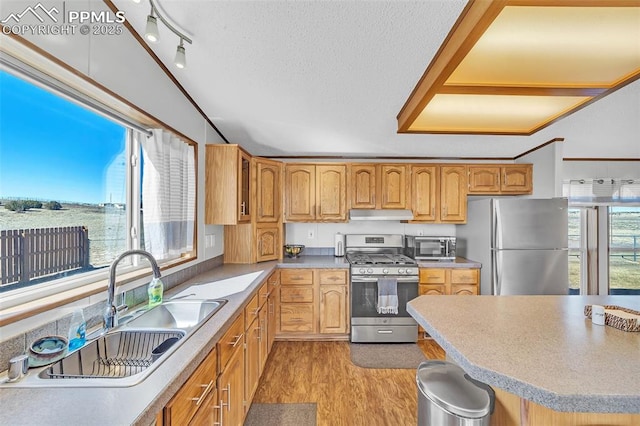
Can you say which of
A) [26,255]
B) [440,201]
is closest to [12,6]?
[26,255]

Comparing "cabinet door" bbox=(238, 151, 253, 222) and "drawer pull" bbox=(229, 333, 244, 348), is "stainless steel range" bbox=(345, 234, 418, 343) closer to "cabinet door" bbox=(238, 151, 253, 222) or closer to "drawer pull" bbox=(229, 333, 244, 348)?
"cabinet door" bbox=(238, 151, 253, 222)

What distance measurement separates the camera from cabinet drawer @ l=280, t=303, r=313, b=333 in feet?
11.0

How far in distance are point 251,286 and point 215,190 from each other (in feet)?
3.71

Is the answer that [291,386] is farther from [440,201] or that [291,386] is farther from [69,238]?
[440,201]

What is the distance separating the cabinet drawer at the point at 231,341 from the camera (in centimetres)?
144

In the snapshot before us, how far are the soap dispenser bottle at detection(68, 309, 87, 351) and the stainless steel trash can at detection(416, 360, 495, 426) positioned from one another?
1.47 m

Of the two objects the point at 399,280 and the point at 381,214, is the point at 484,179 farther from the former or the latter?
the point at 399,280

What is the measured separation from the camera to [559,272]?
3.08m

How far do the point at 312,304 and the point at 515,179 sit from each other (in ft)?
10.1

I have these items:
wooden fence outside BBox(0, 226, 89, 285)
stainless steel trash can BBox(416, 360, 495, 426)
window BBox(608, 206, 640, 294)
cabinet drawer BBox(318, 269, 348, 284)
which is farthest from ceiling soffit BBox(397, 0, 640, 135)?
window BBox(608, 206, 640, 294)

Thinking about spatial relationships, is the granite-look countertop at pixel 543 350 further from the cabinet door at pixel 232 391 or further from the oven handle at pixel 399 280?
the oven handle at pixel 399 280

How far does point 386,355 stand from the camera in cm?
304

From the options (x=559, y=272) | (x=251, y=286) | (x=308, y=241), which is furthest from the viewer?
(x=308, y=241)

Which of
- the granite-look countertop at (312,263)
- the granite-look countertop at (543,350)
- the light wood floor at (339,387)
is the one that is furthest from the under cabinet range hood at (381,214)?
the granite-look countertop at (543,350)
